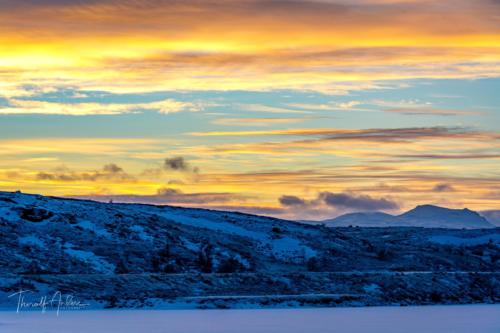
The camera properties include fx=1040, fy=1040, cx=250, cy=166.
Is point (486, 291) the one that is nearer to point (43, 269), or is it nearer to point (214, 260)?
point (214, 260)

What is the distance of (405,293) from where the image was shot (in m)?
77.0

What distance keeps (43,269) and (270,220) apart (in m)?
50.2

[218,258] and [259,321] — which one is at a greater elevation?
[259,321]

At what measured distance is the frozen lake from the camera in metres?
46.7

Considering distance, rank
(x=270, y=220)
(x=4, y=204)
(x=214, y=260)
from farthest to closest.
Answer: (x=270, y=220), (x=4, y=204), (x=214, y=260)

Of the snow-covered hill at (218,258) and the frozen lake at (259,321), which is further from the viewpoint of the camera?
the snow-covered hill at (218,258)

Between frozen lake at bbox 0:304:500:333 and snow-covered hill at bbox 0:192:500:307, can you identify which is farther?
snow-covered hill at bbox 0:192:500:307

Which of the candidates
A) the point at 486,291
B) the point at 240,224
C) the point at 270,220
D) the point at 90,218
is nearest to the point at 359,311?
the point at 486,291

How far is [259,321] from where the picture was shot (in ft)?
171

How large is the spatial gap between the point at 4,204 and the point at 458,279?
49.5m

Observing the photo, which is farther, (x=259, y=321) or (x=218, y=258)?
(x=218, y=258)

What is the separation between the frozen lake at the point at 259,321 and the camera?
46.7 metres

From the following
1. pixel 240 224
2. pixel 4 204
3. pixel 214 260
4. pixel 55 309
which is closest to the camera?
pixel 55 309

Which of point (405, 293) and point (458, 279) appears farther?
point (458, 279)
